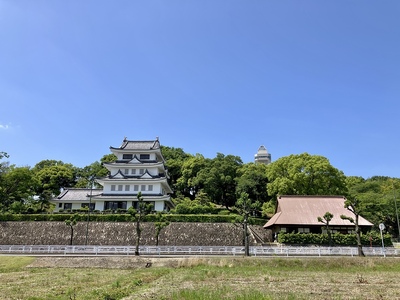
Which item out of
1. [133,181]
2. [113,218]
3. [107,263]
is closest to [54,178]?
[133,181]

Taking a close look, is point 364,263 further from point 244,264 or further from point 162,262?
point 162,262

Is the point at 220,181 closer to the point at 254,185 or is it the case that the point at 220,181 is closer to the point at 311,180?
the point at 254,185

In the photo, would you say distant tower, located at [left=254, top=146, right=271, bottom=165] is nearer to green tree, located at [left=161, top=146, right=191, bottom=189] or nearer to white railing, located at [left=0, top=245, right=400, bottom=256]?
green tree, located at [left=161, top=146, right=191, bottom=189]

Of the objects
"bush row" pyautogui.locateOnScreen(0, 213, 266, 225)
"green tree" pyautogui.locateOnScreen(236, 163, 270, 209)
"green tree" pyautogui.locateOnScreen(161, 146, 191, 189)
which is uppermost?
"green tree" pyautogui.locateOnScreen(161, 146, 191, 189)

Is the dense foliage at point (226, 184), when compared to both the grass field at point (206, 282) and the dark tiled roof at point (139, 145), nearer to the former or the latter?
the dark tiled roof at point (139, 145)

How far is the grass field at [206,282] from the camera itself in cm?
966

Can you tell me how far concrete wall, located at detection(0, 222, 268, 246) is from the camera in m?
33.7

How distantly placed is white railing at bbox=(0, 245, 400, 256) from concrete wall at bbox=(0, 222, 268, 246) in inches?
269

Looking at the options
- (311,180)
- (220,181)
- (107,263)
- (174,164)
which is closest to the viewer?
(107,263)

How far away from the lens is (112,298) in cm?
941

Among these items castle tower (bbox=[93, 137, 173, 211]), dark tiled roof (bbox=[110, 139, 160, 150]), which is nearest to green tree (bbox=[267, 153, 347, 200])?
castle tower (bbox=[93, 137, 173, 211])

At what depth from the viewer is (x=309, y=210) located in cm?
3288

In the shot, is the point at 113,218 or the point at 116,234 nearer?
the point at 116,234

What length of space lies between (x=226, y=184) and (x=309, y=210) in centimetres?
2505
